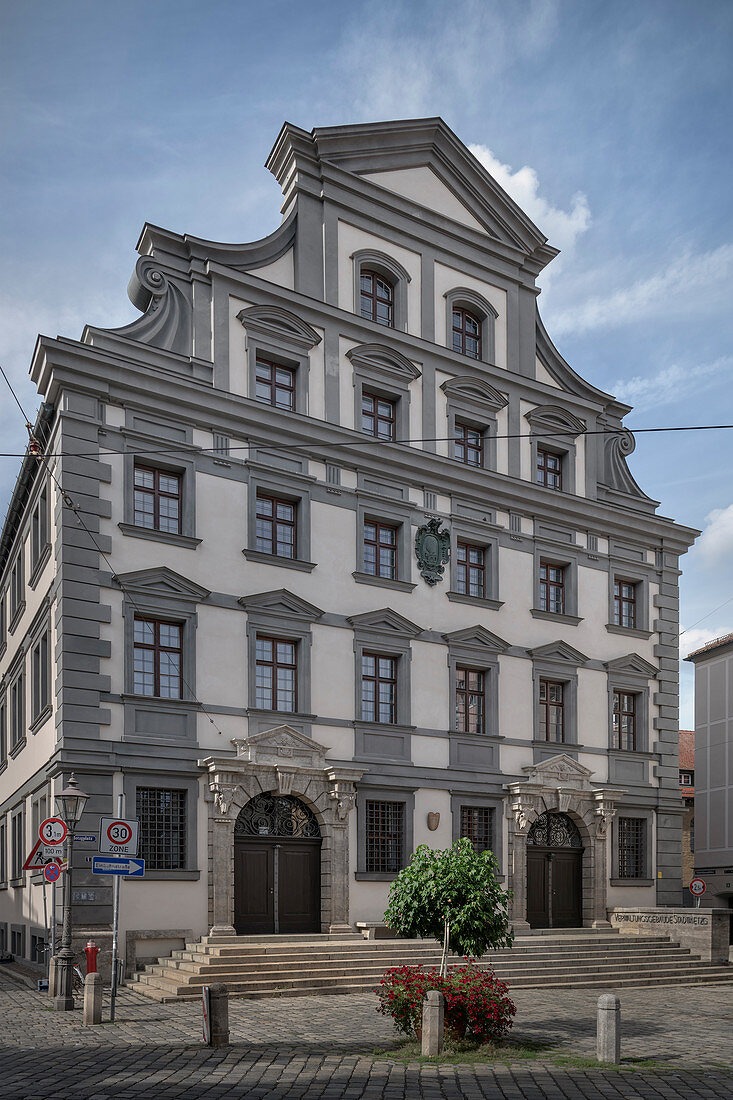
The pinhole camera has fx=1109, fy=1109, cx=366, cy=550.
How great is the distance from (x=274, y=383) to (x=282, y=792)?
1003 centimetres

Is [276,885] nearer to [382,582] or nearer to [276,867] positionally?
[276,867]

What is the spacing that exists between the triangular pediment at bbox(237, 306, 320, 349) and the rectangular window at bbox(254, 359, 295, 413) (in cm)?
76

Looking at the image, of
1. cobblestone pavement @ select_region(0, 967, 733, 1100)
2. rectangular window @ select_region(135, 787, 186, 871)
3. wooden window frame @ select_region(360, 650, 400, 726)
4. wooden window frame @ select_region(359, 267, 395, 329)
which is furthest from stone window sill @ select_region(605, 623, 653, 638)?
rectangular window @ select_region(135, 787, 186, 871)

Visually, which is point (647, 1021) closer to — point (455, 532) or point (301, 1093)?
point (301, 1093)

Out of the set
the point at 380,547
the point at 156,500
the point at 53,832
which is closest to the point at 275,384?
the point at 156,500

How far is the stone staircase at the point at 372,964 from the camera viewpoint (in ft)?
70.3

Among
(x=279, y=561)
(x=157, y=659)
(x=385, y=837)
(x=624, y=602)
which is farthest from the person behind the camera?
(x=624, y=602)

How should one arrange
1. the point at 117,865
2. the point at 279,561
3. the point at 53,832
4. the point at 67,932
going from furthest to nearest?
the point at 279,561 < the point at 53,832 < the point at 67,932 < the point at 117,865

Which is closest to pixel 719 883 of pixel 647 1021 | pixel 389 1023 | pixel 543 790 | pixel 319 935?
pixel 543 790

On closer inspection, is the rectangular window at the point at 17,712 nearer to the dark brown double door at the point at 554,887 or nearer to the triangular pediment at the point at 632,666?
the dark brown double door at the point at 554,887

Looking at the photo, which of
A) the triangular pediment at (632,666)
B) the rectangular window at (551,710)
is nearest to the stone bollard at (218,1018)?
the rectangular window at (551,710)

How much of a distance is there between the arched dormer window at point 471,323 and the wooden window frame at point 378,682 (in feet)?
30.6

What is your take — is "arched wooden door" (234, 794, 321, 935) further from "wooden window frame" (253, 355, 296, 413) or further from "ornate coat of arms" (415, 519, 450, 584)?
"wooden window frame" (253, 355, 296, 413)

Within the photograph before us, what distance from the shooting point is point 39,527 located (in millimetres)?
28391
